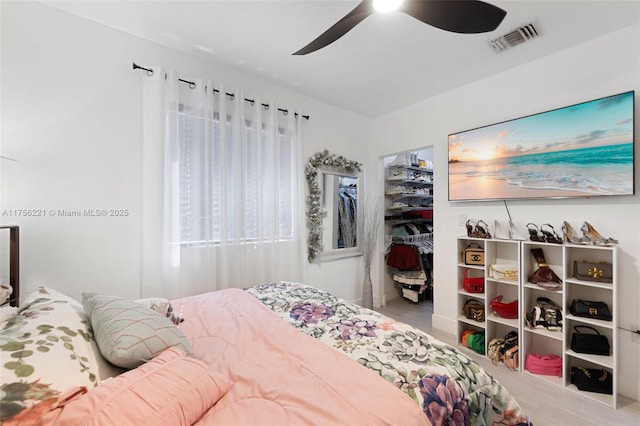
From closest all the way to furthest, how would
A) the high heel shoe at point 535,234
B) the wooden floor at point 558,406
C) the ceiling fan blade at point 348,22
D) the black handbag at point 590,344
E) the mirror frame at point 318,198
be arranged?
the ceiling fan blade at point 348,22 → the wooden floor at point 558,406 → the black handbag at point 590,344 → the high heel shoe at point 535,234 → the mirror frame at point 318,198

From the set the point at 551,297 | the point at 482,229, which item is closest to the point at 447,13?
the point at 482,229

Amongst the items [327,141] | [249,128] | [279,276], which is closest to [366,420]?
[279,276]

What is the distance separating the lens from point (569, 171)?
204 cm

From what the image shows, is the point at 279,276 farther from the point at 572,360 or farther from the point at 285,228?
the point at 572,360

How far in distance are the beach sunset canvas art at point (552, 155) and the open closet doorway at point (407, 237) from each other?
0.93m

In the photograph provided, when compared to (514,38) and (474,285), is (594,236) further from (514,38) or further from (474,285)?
(514,38)

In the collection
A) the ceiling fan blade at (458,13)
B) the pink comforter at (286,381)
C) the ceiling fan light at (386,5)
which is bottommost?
the pink comforter at (286,381)

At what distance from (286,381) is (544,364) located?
2.27 m

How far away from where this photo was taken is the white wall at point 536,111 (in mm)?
1861

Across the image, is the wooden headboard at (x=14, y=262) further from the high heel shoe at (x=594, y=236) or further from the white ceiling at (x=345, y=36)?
the high heel shoe at (x=594, y=236)

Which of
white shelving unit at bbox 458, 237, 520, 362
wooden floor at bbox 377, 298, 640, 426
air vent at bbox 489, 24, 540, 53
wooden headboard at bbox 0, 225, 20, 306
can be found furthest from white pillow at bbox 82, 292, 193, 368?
air vent at bbox 489, 24, 540, 53

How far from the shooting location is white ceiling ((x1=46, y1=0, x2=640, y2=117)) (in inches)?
69.2

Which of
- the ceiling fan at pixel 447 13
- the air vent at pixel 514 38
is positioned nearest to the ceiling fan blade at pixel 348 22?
the ceiling fan at pixel 447 13

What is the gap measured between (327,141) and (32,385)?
3030 mm
